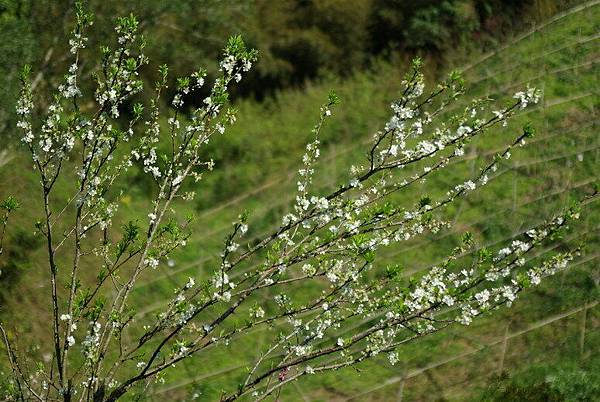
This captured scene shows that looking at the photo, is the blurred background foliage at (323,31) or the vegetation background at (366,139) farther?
the blurred background foliage at (323,31)

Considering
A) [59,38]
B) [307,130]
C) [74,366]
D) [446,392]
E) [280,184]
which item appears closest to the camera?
[446,392]

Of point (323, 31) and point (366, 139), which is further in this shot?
point (323, 31)

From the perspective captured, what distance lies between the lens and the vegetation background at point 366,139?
26.6 ft

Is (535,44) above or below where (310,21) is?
below

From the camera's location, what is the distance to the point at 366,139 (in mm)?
12641

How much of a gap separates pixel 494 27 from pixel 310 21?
3833mm

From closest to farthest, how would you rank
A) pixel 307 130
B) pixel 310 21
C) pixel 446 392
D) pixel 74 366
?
pixel 446 392 → pixel 74 366 → pixel 307 130 → pixel 310 21

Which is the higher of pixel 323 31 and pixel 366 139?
pixel 323 31

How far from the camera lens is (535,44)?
13.8 meters

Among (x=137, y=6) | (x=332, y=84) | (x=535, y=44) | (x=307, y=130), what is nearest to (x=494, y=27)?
(x=535, y=44)

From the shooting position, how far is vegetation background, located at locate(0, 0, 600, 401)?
8.10 m

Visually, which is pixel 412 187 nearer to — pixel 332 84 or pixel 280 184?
pixel 280 184

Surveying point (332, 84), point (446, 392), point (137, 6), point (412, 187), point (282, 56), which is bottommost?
point (446, 392)

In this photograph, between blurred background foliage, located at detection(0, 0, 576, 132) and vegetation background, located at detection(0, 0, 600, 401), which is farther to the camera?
blurred background foliage, located at detection(0, 0, 576, 132)
